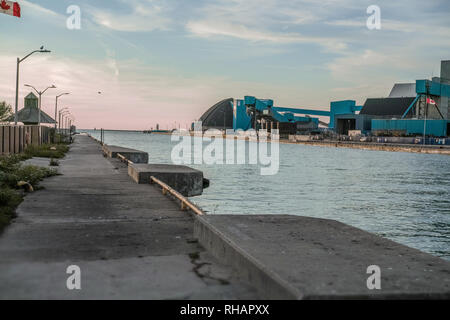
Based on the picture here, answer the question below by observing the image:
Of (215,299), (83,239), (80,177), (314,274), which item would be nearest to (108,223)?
(83,239)

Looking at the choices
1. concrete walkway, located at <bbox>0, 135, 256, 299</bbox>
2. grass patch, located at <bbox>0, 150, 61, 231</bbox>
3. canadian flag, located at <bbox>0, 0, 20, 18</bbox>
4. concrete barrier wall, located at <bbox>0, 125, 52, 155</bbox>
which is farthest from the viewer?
concrete barrier wall, located at <bbox>0, 125, 52, 155</bbox>

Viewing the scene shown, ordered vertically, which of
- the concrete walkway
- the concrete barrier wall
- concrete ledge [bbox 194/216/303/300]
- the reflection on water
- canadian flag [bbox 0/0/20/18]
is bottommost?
the reflection on water

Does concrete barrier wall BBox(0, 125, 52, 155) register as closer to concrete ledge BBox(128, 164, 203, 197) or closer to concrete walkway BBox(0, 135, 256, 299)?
concrete ledge BBox(128, 164, 203, 197)

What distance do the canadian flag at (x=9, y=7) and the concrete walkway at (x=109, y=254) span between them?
317 inches

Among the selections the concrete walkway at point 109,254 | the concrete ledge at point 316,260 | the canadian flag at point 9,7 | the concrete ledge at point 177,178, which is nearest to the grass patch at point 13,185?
the concrete walkway at point 109,254

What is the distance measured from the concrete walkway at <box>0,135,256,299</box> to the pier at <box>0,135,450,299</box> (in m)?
0.01

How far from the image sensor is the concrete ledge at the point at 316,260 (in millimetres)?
4883

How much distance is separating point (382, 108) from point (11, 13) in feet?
579

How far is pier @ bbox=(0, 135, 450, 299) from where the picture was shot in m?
5.22

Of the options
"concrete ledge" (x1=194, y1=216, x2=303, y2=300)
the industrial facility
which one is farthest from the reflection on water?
the industrial facility

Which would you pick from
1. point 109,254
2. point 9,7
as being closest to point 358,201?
point 9,7

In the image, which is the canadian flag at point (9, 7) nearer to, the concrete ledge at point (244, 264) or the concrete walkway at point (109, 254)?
the concrete walkway at point (109, 254)

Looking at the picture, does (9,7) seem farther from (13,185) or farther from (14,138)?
(14,138)
